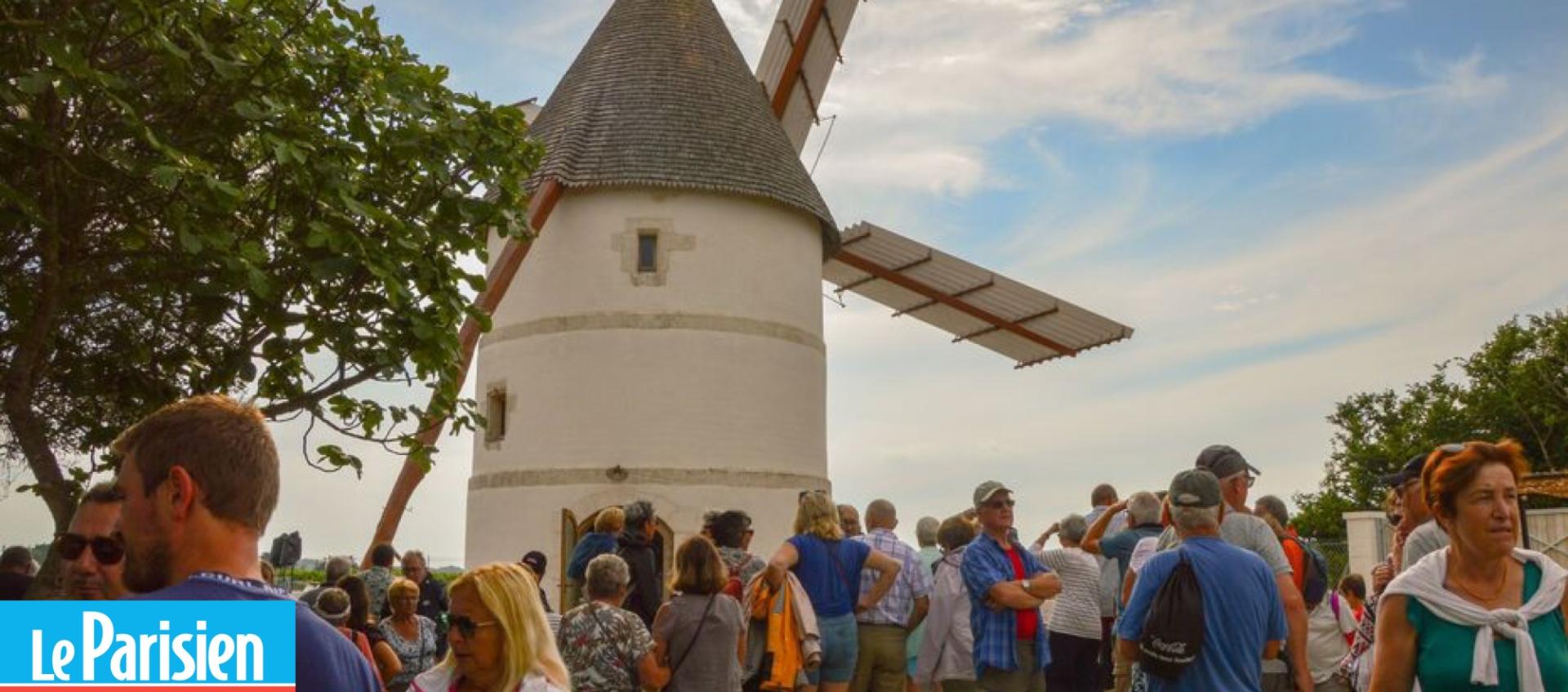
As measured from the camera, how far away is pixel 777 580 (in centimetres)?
824

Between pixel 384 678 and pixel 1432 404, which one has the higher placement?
pixel 1432 404

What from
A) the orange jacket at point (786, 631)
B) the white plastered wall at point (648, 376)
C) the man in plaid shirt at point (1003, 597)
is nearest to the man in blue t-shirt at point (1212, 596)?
the man in plaid shirt at point (1003, 597)

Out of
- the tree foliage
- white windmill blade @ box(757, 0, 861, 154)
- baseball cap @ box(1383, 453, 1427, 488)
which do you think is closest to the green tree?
baseball cap @ box(1383, 453, 1427, 488)

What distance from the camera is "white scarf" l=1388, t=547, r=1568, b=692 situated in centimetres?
405

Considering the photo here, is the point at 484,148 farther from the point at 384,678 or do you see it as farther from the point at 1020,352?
the point at 1020,352

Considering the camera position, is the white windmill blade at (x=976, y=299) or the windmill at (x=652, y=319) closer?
the windmill at (x=652, y=319)

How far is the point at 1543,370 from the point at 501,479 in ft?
120

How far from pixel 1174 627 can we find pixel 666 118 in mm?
15848

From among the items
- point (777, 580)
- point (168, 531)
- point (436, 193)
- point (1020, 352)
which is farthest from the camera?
point (1020, 352)

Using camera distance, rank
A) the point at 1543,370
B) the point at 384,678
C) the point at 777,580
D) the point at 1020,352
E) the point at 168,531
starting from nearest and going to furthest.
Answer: the point at 168,531 < the point at 384,678 < the point at 777,580 < the point at 1020,352 < the point at 1543,370

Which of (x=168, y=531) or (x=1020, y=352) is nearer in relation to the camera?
(x=168, y=531)

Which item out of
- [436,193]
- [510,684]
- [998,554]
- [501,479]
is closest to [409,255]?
[436,193]

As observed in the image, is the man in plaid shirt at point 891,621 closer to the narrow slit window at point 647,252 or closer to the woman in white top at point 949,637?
the woman in white top at point 949,637

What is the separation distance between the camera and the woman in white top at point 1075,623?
31.4 ft
